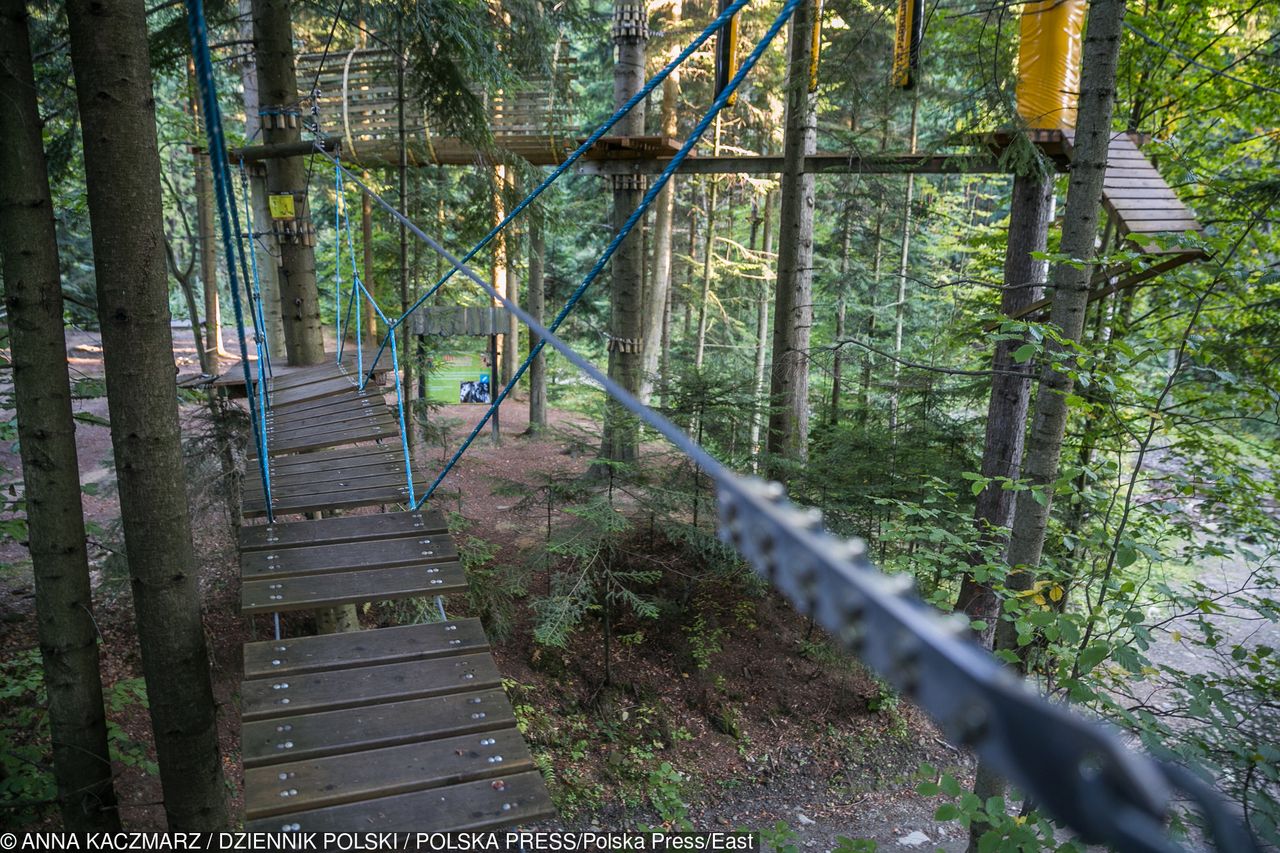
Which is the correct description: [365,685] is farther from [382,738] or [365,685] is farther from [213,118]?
[213,118]

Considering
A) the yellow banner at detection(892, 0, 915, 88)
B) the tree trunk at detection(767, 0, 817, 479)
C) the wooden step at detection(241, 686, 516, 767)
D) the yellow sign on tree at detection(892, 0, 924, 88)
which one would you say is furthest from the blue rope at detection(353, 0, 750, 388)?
the tree trunk at detection(767, 0, 817, 479)

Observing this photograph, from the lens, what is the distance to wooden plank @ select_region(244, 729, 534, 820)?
7.36 ft

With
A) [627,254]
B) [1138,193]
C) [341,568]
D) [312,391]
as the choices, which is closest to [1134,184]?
[1138,193]

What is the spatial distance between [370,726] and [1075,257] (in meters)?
3.65

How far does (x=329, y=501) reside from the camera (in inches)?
145

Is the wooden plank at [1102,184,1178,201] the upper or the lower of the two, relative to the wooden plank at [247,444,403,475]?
upper

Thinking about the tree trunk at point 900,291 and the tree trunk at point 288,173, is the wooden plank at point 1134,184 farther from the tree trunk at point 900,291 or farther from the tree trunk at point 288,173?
the tree trunk at point 288,173

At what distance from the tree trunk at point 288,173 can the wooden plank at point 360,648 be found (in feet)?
12.7

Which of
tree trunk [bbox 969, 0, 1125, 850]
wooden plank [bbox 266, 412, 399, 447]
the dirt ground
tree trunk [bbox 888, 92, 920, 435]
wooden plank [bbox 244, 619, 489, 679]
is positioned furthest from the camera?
tree trunk [bbox 888, 92, 920, 435]

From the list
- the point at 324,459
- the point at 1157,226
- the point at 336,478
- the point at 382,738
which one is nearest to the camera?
the point at 382,738

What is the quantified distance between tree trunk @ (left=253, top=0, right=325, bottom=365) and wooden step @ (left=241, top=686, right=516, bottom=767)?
4.32 meters

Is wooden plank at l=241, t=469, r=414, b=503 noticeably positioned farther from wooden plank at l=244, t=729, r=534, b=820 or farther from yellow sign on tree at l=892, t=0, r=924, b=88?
yellow sign on tree at l=892, t=0, r=924, b=88

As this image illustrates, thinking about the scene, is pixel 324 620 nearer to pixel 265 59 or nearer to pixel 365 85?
pixel 265 59

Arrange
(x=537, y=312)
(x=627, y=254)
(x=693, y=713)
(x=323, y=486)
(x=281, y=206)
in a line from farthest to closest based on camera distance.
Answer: (x=537, y=312) < (x=627, y=254) < (x=693, y=713) < (x=281, y=206) < (x=323, y=486)
